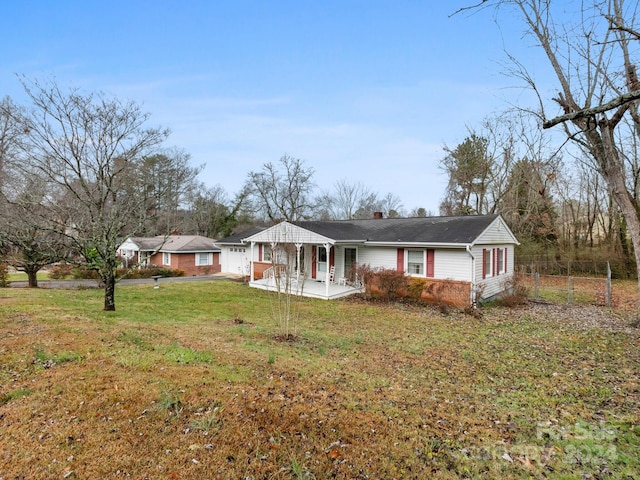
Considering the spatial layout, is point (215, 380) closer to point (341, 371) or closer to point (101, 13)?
point (341, 371)

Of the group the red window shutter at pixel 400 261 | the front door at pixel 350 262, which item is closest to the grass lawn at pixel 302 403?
the red window shutter at pixel 400 261

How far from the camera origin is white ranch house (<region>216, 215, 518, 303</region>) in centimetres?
1383

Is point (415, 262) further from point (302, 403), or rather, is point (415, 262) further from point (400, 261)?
point (302, 403)

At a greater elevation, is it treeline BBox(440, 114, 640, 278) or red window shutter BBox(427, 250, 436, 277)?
treeline BBox(440, 114, 640, 278)

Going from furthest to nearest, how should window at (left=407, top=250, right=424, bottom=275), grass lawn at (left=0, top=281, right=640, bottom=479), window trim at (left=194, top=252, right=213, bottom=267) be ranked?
window trim at (left=194, top=252, right=213, bottom=267)
window at (left=407, top=250, right=424, bottom=275)
grass lawn at (left=0, top=281, right=640, bottom=479)

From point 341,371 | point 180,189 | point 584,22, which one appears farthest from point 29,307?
point 180,189

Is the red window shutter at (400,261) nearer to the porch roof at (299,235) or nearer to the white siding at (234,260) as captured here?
the porch roof at (299,235)

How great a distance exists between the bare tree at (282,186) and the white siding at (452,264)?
2742 cm

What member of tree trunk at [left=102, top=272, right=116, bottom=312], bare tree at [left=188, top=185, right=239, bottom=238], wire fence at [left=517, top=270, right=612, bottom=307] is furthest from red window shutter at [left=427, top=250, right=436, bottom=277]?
bare tree at [left=188, top=185, right=239, bottom=238]

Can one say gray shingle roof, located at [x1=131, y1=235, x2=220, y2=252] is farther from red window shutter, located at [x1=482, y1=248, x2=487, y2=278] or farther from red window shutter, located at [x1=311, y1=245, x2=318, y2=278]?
red window shutter, located at [x1=482, y1=248, x2=487, y2=278]

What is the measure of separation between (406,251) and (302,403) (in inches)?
464

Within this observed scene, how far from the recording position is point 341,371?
605 cm

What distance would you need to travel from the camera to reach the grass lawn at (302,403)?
10.5 feet

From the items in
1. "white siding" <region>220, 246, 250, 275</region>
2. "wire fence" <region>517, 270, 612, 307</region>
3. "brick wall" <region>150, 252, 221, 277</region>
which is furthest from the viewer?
"brick wall" <region>150, 252, 221, 277</region>
